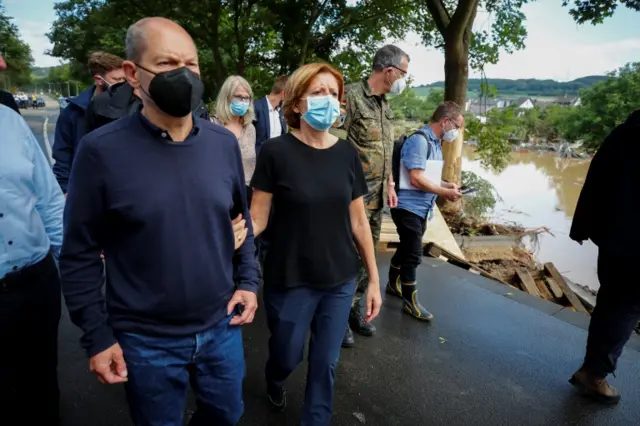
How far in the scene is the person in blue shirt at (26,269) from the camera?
5.55ft

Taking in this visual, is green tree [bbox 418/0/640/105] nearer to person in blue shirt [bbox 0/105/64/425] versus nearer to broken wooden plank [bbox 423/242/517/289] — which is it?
broken wooden plank [bbox 423/242/517/289]

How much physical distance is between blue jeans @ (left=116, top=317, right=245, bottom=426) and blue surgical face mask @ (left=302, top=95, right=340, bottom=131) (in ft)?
3.42

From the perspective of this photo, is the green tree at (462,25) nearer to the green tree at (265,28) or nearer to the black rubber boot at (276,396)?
the green tree at (265,28)

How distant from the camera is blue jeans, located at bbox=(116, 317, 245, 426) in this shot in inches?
58.3

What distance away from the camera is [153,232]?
4.55 ft

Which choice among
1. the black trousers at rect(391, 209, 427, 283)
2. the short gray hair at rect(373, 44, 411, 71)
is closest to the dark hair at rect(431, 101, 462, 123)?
the short gray hair at rect(373, 44, 411, 71)

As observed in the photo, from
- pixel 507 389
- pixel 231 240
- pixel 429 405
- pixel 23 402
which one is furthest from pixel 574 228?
pixel 23 402

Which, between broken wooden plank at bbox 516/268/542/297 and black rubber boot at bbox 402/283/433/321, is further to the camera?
broken wooden plank at bbox 516/268/542/297

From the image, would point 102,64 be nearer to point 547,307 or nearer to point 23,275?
point 23,275

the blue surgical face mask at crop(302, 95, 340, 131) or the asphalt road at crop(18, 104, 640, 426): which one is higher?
the blue surgical face mask at crop(302, 95, 340, 131)

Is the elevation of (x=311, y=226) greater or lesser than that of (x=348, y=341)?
greater

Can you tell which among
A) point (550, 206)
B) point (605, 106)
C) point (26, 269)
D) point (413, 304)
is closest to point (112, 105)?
point (26, 269)

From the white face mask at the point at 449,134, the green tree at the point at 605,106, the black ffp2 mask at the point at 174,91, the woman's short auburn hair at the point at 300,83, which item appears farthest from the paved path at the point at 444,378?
the green tree at the point at 605,106

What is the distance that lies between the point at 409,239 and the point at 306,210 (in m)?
1.89
